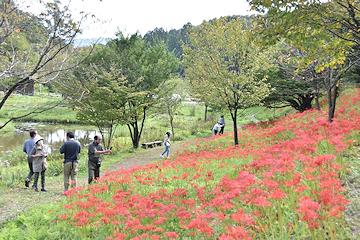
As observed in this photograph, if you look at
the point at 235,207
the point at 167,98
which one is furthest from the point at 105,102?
the point at 235,207

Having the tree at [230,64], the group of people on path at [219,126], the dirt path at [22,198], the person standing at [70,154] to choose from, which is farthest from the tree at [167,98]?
the person standing at [70,154]

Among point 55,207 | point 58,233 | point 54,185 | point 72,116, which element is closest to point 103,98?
point 54,185

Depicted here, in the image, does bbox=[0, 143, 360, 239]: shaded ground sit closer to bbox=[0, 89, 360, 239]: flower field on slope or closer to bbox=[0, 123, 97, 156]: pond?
bbox=[0, 89, 360, 239]: flower field on slope

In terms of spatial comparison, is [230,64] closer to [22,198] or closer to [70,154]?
[70,154]

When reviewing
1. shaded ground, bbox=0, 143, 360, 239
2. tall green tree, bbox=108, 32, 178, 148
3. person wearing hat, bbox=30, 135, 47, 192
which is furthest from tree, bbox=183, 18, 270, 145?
person wearing hat, bbox=30, 135, 47, 192

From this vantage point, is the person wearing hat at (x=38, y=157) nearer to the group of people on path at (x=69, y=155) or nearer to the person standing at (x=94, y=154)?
the group of people on path at (x=69, y=155)

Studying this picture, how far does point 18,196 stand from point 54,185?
1.99m

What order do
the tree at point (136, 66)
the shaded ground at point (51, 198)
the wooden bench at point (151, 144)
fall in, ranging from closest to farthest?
the shaded ground at point (51, 198) → the tree at point (136, 66) → the wooden bench at point (151, 144)

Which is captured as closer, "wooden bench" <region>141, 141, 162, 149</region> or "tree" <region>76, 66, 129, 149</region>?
"tree" <region>76, 66, 129, 149</region>

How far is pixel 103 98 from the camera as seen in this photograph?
51.2 ft

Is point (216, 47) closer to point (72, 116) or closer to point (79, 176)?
point (79, 176)

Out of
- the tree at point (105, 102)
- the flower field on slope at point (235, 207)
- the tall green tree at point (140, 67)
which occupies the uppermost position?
the tall green tree at point (140, 67)

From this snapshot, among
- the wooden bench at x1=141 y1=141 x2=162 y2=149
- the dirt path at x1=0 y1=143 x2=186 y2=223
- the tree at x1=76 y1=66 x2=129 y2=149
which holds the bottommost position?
the dirt path at x1=0 y1=143 x2=186 y2=223

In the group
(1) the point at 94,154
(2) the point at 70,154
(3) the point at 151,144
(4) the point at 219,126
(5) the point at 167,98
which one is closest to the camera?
(2) the point at 70,154
